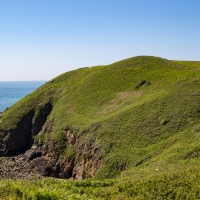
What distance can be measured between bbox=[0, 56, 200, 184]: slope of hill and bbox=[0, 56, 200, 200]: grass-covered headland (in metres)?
0.14

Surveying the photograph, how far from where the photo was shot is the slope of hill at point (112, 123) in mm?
30344

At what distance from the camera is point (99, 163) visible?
35094 mm

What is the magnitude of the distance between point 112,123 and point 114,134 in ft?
11.4

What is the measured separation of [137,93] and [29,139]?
28.9 metres

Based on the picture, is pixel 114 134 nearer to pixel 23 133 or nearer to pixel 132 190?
pixel 132 190

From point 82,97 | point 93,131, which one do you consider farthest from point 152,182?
point 82,97

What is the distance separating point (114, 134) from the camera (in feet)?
126

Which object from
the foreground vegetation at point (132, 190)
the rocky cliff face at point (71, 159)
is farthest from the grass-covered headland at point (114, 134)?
the rocky cliff face at point (71, 159)

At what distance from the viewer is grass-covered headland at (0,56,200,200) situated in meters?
15.6

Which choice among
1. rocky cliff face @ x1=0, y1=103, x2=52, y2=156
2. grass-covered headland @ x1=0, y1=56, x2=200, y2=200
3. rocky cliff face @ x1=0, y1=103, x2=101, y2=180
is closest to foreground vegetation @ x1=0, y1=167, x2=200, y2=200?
grass-covered headland @ x1=0, y1=56, x2=200, y2=200

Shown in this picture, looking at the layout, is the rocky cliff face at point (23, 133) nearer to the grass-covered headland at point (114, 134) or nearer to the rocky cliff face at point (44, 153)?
the rocky cliff face at point (44, 153)

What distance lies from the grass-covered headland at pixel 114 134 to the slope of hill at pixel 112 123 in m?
0.14

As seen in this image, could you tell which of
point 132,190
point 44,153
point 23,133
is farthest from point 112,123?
point 23,133

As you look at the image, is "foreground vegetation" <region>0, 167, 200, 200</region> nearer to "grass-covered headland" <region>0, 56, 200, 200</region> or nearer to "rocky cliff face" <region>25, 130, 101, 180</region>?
"grass-covered headland" <region>0, 56, 200, 200</region>
